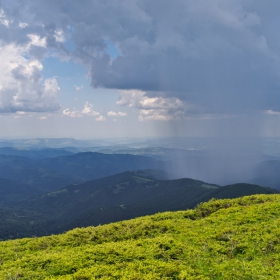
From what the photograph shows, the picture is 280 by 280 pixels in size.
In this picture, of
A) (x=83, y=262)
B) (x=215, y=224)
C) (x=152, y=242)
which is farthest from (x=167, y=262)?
(x=215, y=224)

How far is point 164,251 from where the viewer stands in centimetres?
1497

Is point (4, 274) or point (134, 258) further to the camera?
point (134, 258)

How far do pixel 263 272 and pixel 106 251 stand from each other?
8.35m

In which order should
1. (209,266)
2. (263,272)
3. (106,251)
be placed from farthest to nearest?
(106,251) < (209,266) < (263,272)

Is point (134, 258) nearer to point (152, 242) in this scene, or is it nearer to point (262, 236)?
point (152, 242)

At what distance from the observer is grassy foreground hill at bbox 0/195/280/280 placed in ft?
39.9

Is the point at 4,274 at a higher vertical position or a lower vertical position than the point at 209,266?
lower

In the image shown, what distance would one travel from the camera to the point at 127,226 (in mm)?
21141

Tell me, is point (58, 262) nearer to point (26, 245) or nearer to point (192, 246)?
point (26, 245)

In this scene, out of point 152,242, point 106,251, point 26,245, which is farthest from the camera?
point 26,245

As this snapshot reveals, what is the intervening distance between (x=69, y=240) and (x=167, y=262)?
879cm

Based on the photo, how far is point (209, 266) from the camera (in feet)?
42.6

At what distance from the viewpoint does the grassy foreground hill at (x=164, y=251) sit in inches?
479

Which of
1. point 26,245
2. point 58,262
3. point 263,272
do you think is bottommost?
point 26,245
